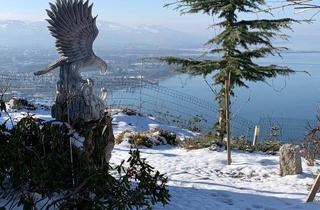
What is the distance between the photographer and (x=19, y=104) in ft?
60.1

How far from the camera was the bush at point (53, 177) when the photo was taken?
16.8 feet

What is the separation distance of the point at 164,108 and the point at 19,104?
7187 mm

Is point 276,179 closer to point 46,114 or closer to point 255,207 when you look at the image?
point 255,207

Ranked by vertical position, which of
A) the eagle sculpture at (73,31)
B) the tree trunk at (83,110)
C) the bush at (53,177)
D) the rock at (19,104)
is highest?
the eagle sculpture at (73,31)

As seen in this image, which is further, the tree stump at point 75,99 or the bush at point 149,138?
the bush at point 149,138

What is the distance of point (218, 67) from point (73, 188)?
7324 millimetres

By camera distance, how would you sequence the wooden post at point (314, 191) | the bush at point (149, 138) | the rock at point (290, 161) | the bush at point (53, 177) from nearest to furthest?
1. the bush at point (53, 177)
2. the wooden post at point (314, 191)
3. the rock at point (290, 161)
4. the bush at point (149, 138)

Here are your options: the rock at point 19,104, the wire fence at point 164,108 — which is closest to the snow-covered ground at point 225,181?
the wire fence at point 164,108

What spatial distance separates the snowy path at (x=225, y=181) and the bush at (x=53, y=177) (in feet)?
3.79

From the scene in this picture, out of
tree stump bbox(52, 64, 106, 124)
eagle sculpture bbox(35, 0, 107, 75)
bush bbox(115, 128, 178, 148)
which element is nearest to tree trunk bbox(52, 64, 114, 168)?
tree stump bbox(52, 64, 106, 124)

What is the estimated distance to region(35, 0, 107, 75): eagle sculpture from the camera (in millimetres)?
6434

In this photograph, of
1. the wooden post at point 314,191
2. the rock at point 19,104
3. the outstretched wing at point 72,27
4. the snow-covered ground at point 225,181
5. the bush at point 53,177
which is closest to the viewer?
the bush at point 53,177

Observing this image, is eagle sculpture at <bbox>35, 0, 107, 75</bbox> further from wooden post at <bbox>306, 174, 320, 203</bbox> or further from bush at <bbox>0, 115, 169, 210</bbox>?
wooden post at <bbox>306, 174, 320, 203</bbox>

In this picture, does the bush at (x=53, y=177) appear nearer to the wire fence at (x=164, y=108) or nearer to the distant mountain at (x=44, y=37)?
the wire fence at (x=164, y=108)
